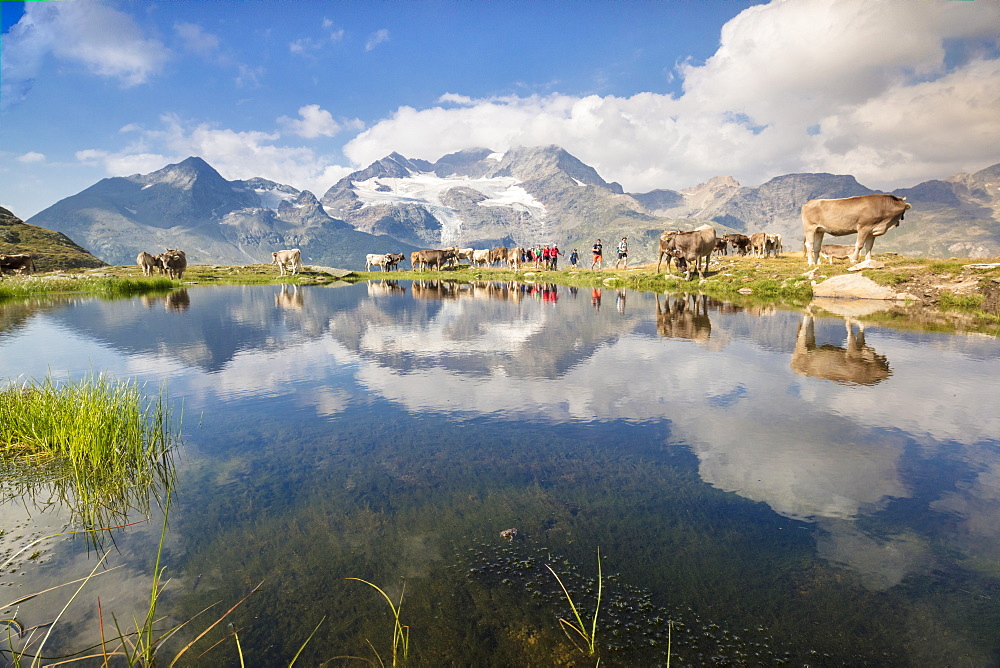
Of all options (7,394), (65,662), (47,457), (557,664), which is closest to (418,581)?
(557,664)

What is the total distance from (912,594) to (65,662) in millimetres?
7188

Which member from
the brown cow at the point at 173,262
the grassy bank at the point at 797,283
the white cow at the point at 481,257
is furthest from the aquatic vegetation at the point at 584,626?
the white cow at the point at 481,257

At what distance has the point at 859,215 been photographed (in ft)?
94.7

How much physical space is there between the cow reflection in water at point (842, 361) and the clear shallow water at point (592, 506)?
0.11m

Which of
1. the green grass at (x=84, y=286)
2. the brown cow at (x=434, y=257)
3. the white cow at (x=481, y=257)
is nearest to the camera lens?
the green grass at (x=84, y=286)

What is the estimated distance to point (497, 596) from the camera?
4.23 meters

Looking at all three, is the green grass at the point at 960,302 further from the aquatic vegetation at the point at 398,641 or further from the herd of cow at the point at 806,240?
the aquatic vegetation at the point at 398,641

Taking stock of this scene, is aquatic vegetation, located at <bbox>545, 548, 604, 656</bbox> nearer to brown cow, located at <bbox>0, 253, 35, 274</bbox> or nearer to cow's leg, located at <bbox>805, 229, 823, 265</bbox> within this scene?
cow's leg, located at <bbox>805, 229, 823, 265</bbox>

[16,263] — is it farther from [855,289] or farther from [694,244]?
[855,289]

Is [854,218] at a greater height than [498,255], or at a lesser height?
lesser

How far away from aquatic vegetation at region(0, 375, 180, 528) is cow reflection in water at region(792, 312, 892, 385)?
1393 centimetres

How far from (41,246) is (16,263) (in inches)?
5465

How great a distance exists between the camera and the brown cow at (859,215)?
2845 cm

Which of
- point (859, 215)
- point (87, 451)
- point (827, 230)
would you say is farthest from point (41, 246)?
point (859, 215)
